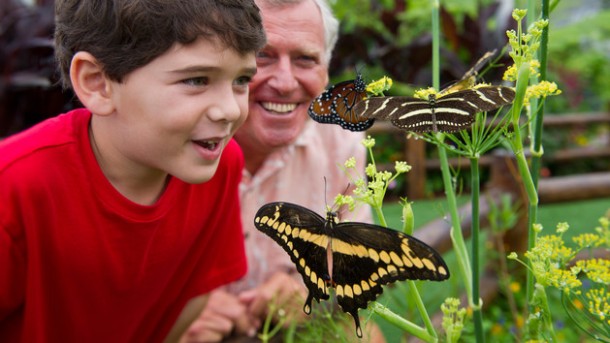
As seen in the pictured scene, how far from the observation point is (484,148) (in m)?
0.65

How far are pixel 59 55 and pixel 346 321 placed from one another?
0.71m

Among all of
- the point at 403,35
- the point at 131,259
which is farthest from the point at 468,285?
the point at 403,35

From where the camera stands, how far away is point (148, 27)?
0.89m

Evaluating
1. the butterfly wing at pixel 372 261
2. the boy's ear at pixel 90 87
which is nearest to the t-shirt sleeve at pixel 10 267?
the boy's ear at pixel 90 87

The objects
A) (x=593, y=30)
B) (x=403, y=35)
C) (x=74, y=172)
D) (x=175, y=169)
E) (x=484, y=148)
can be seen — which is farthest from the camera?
(x=593, y=30)

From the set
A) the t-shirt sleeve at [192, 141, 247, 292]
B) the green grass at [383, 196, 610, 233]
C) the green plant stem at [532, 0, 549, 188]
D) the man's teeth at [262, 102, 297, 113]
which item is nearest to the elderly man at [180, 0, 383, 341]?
the man's teeth at [262, 102, 297, 113]

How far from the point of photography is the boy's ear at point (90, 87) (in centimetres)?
95

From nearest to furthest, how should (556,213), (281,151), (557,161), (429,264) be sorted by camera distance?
(429,264) < (281,151) < (556,213) < (557,161)

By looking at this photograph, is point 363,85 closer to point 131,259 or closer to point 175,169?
point 175,169

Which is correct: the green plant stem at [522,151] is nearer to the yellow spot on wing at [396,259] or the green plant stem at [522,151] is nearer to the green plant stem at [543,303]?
the green plant stem at [543,303]

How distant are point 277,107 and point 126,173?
40 centimetres

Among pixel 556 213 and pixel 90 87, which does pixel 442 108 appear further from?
pixel 556 213

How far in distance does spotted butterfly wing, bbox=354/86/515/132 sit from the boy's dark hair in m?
0.36

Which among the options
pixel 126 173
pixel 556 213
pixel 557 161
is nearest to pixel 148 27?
pixel 126 173
